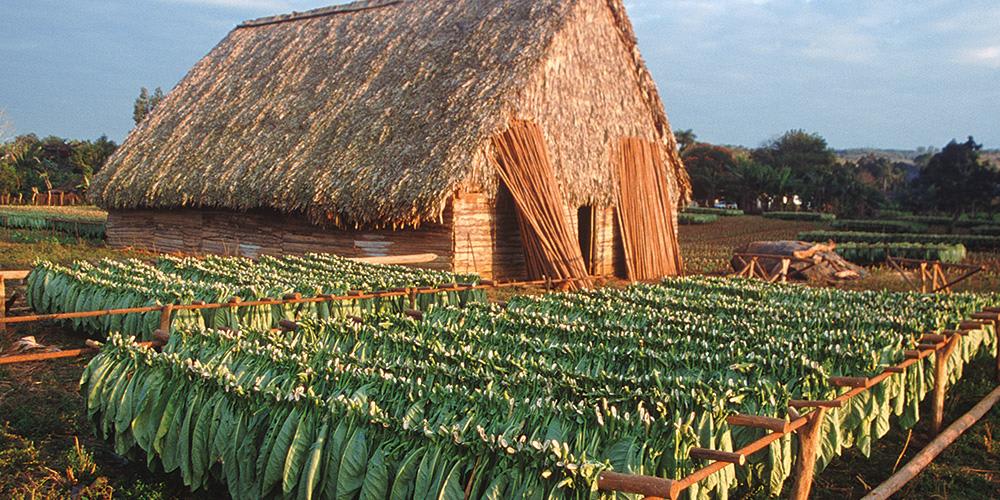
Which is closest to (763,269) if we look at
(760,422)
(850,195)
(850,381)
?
(850,381)

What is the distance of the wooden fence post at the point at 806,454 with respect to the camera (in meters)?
3.92

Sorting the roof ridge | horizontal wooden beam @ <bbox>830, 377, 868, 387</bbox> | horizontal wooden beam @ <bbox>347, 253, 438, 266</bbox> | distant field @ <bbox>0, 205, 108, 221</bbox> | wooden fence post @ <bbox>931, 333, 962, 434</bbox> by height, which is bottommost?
wooden fence post @ <bbox>931, 333, 962, 434</bbox>

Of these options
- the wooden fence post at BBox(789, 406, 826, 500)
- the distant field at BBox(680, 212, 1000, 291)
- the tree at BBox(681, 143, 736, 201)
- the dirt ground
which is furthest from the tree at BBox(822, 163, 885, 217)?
the wooden fence post at BBox(789, 406, 826, 500)

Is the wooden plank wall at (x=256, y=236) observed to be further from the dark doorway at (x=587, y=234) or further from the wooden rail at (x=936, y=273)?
the wooden rail at (x=936, y=273)

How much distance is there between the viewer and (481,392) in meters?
3.86

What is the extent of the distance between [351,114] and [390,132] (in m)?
1.52

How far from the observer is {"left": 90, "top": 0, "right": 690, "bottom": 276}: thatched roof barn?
12.7 meters

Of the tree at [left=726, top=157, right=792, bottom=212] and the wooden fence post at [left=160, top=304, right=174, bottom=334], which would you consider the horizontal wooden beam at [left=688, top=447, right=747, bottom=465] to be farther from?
the tree at [left=726, top=157, right=792, bottom=212]

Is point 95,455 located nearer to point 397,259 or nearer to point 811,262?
point 397,259

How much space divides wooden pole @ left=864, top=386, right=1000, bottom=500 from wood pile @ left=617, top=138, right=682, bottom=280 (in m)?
8.28

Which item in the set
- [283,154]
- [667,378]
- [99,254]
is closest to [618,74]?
[283,154]

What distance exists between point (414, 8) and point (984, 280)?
14017mm

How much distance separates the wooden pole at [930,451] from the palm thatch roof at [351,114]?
24.9 ft

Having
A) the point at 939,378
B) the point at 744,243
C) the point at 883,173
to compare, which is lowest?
the point at 939,378
